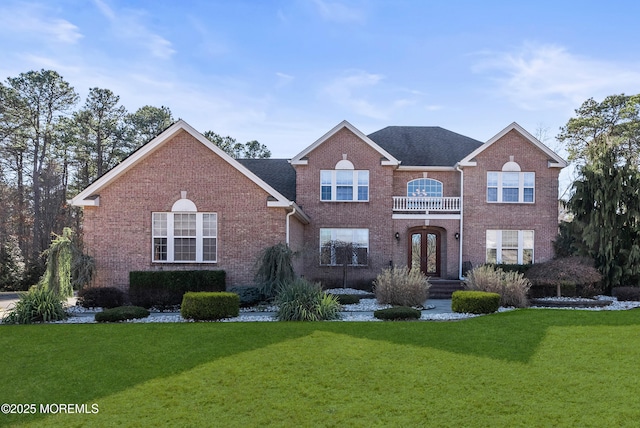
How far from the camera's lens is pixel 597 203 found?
2055cm

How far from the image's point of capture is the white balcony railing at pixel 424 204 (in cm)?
2320

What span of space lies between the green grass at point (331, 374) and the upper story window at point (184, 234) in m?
6.06

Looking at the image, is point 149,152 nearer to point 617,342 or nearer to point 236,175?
point 236,175

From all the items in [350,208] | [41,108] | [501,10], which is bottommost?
[350,208]

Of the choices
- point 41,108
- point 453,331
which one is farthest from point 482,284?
point 41,108

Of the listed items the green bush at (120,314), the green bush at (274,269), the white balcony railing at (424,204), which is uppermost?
the white balcony railing at (424,204)

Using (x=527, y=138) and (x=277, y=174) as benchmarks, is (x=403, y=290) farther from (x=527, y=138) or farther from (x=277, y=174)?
(x=277, y=174)

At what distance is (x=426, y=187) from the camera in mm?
24188

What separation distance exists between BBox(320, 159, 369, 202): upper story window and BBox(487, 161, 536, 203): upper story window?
19.6ft

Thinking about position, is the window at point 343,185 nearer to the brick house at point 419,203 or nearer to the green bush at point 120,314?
the brick house at point 419,203

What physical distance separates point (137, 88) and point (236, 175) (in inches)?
173

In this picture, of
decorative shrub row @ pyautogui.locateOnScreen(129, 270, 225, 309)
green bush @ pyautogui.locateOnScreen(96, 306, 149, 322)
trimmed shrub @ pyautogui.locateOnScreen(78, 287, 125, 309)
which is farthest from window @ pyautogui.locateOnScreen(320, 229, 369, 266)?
green bush @ pyautogui.locateOnScreen(96, 306, 149, 322)

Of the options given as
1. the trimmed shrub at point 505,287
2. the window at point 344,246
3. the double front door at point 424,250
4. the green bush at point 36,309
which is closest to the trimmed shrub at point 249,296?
the green bush at point 36,309

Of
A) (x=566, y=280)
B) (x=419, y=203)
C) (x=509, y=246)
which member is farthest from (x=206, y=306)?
(x=509, y=246)
